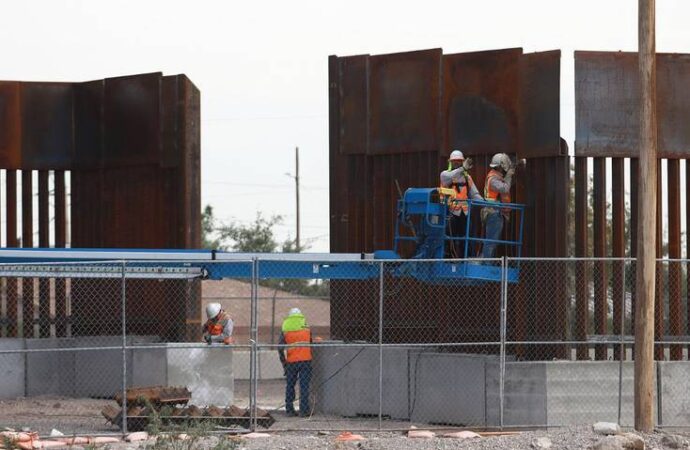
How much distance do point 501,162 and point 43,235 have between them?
404 inches

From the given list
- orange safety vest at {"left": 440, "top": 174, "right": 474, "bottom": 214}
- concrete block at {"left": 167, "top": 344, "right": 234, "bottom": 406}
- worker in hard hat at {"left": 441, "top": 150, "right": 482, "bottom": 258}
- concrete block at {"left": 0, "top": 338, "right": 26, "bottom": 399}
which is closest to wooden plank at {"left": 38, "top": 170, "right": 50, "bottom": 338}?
concrete block at {"left": 0, "top": 338, "right": 26, "bottom": 399}

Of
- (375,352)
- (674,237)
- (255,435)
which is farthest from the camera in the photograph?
(375,352)

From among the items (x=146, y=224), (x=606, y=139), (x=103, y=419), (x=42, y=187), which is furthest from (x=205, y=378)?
(x=606, y=139)

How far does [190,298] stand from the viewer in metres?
27.3

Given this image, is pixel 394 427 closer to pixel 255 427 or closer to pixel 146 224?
pixel 255 427

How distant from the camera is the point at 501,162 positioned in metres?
21.8

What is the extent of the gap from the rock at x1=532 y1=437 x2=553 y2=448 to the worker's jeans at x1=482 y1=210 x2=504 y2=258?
3777mm

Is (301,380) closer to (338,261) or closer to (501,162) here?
(338,261)

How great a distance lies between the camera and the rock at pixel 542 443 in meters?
18.6

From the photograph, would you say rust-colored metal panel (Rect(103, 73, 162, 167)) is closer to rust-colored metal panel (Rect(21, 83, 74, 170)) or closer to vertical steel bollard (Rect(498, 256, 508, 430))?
rust-colored metal panel (Rect(21, 83, 74, 170))

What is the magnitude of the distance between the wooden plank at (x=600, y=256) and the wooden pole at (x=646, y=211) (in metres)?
2.57

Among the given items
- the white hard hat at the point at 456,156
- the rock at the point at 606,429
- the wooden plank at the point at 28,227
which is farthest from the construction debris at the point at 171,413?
the wooden plank at the point at 28,227

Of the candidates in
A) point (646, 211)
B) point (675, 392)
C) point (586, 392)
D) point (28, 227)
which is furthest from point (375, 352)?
point (28, 227)

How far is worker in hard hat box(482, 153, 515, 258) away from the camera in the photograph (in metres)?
21.8
